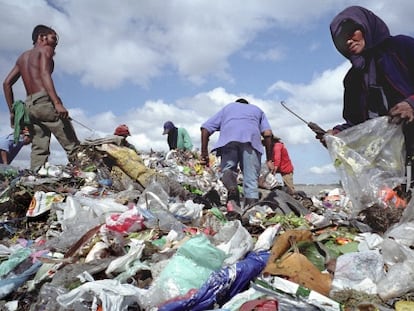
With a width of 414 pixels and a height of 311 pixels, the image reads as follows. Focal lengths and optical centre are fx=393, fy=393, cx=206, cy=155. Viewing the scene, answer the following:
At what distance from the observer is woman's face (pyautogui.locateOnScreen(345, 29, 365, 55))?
11.8 feet

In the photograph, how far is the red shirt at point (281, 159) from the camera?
7.48m

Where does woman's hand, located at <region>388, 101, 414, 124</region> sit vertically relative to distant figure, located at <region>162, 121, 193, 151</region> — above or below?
below

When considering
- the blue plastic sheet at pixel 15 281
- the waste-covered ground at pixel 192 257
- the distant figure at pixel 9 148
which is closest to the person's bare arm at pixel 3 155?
the distant figure at pixel 9 148

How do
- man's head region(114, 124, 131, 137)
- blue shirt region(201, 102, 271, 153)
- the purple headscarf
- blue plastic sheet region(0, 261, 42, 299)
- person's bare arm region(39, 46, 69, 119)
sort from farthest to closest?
man's head region(114, 124, 131, 137), person's bare arm region(39, 46, 69, 119), blue shirt region(201, 102, 271, 153), the purple headscarf, blue plastic sheet region(0, 261, 42, 299)

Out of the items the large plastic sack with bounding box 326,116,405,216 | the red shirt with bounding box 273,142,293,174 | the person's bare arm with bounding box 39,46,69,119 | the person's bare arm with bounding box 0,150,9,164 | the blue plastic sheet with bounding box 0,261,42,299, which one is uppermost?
the person's bare arm with bounding box 39,46,69,119

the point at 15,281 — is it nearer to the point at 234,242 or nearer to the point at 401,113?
the point at 234,242

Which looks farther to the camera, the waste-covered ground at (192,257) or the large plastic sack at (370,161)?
the large plastic sack at (370,161)

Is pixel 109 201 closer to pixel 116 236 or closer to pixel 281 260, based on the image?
pixel 116 236

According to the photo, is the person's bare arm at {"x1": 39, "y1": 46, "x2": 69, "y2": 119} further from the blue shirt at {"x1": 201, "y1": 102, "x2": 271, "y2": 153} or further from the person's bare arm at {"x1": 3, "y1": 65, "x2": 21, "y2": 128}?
the blue shirt at {"x1": 201, "y1": 102, "x2": 271, "y2": 153}

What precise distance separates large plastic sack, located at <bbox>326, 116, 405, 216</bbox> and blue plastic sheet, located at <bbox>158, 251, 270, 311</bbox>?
1387mm

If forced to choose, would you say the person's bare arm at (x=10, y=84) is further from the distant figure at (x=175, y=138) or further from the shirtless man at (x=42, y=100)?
the distant figure at (x=175, y=138)

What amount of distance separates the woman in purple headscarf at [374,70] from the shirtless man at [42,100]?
3.89 metres

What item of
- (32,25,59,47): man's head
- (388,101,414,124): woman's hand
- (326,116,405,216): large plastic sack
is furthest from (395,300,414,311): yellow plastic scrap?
(32,25,59,47): man's head

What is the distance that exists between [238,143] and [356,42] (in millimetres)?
1911
